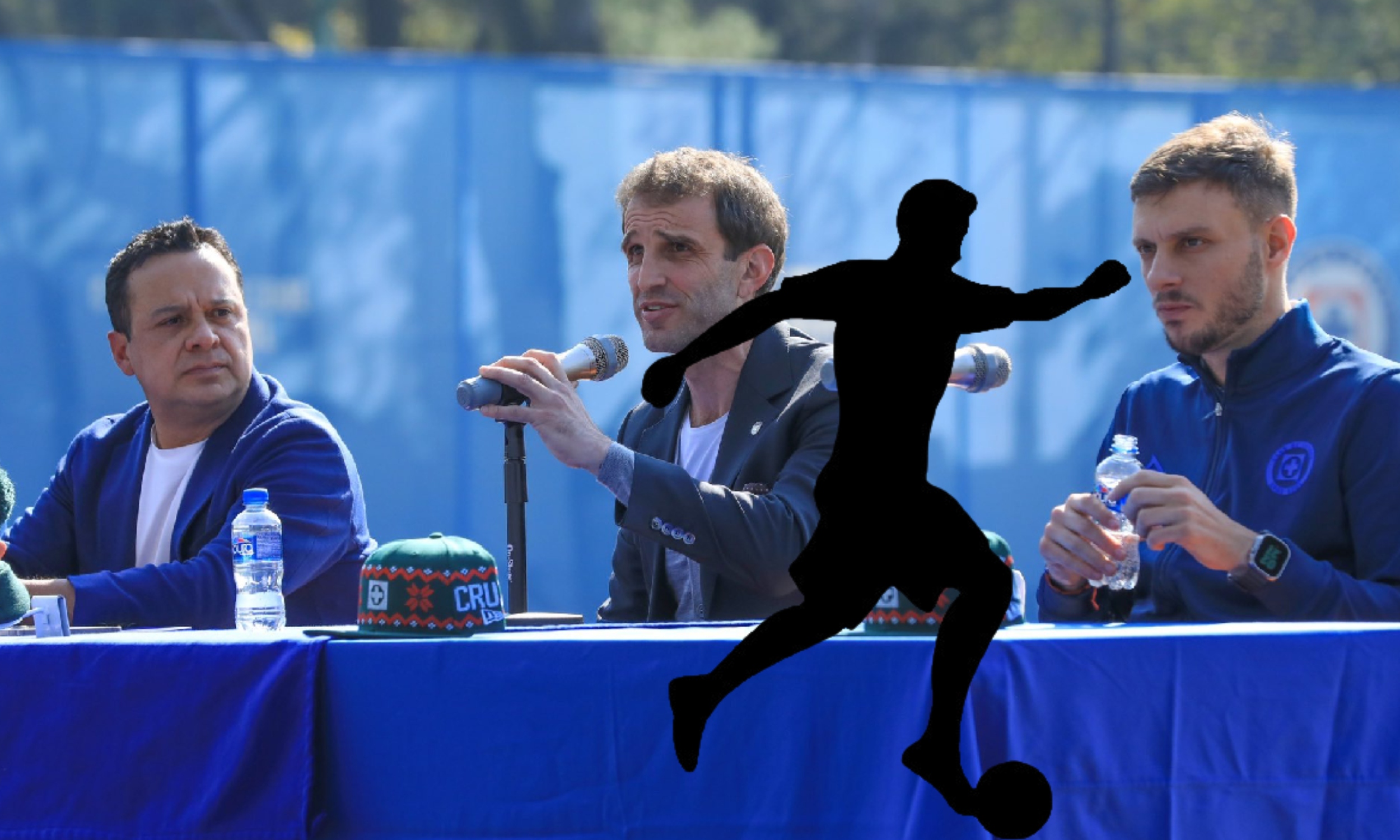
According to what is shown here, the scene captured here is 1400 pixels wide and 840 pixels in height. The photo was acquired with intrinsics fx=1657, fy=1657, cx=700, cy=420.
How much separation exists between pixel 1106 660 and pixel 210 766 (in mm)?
1124

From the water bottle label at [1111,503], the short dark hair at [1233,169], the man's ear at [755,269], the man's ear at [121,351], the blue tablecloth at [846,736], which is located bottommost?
the blue tablecloth at [846,736]

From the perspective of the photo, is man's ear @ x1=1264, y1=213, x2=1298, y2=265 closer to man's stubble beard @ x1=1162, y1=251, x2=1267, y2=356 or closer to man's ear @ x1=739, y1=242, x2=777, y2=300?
man's stubble beard @ x1=1162, y1=251, x2=1267, y2=356

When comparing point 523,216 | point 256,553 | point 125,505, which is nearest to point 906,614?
point 256,553

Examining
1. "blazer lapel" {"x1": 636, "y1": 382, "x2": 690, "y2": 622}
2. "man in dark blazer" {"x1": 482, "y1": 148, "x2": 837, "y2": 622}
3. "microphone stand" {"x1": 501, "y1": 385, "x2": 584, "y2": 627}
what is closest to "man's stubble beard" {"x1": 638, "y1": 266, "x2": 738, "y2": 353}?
"man in dark blazer" {"x1": 482, "y1": 148, "x2": 837, "y2": 622}

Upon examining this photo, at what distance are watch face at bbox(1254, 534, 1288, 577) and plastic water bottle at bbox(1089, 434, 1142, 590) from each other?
0.19 meters

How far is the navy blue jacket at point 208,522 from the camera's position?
3.02m

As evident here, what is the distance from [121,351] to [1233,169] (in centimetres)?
228

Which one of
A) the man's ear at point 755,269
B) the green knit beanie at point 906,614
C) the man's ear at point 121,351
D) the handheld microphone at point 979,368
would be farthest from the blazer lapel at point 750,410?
the man's ear at point 121,351

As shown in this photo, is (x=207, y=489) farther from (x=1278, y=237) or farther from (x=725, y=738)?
(x=1278, y=237)

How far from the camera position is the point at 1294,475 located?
279 centimetres

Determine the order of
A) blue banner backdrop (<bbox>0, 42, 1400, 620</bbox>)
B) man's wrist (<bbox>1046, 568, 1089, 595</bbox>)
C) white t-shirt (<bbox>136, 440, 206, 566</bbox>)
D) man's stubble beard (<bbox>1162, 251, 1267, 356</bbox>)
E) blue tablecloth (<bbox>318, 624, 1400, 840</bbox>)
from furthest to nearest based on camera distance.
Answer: blue banner backdrop (<bbox>0, 42, 1400, 620</bbox>) → white t-shirt (<bbox>136, 440, 206, 566</bbox>) → man's stubble beard (<bbox>1162, 251, 1267, 356</bbox>) → man's wrist (<bbox>1046, 568, 1089, 595</bbox>) → blue tablecloth (<bbox>318, 624, 1400, 840</bbox>)

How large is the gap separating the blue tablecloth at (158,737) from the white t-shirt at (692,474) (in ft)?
3.39

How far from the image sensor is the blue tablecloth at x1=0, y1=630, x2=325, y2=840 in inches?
81.2

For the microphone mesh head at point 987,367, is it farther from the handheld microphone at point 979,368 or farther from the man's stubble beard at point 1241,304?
the man's stubble beard at point 1241,304
